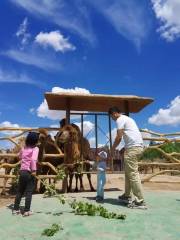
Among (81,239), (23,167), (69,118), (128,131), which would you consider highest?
(69,118)

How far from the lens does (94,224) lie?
215 inches

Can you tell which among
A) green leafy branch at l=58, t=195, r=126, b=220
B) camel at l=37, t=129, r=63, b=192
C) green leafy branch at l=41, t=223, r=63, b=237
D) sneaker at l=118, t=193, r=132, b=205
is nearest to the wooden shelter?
camel at l=37, t=129, r=63, b=192

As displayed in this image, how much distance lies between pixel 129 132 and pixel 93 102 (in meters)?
4.05

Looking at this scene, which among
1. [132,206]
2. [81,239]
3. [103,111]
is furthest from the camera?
[103,111]

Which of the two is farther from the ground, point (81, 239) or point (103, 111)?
point (103, 111)

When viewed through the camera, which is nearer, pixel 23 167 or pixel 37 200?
pixel 23 167

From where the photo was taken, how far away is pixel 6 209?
6.84 m

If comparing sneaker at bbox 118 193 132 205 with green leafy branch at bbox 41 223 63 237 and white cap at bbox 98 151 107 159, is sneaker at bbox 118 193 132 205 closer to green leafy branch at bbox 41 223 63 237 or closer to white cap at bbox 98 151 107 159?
white cap at bbox 98 151 107 159

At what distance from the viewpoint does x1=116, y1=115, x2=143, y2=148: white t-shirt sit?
727 cm

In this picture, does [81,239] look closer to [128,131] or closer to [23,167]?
[23,167]

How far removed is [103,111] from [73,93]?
2.20 metres

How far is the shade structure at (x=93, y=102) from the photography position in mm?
10422

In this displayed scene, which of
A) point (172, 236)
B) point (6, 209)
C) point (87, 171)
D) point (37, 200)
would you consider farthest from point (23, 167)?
point (87, 171)

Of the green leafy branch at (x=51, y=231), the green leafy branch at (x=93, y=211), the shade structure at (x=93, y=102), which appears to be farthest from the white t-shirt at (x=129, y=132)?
the shade structure at (x=93, y=102)
